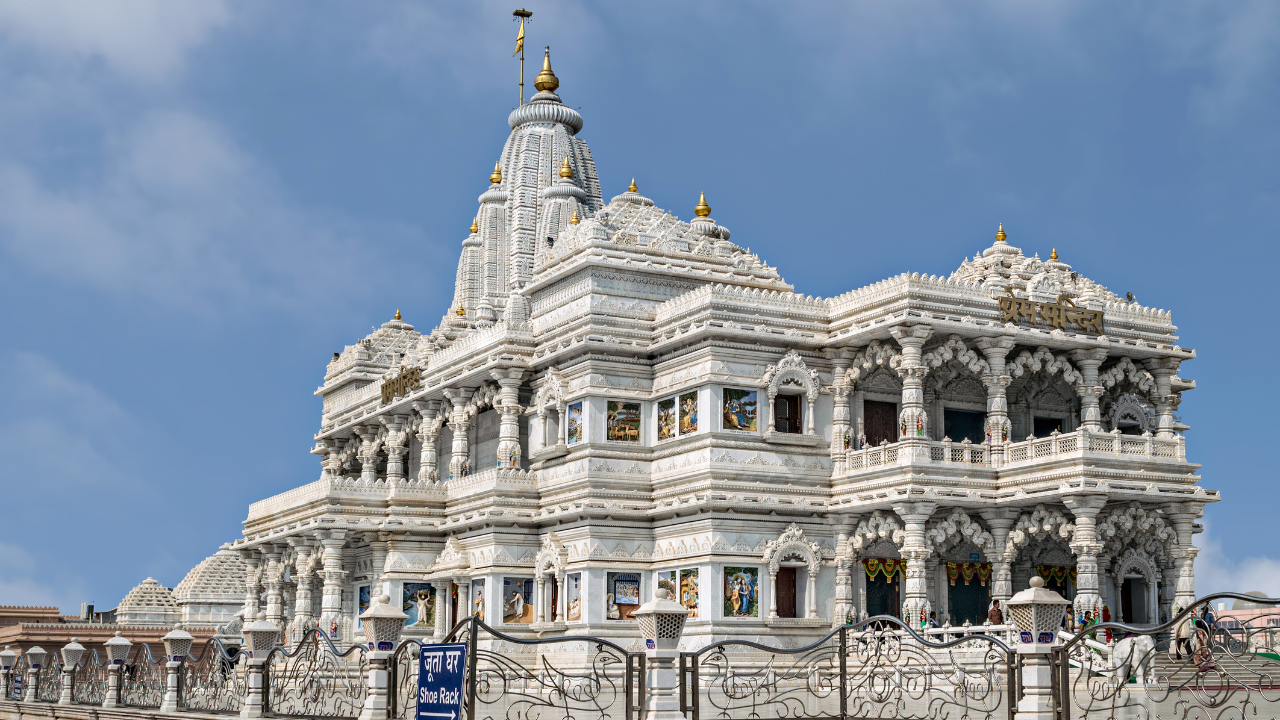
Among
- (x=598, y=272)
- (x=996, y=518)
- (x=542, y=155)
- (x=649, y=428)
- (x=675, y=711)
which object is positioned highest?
(x=542, y=155)

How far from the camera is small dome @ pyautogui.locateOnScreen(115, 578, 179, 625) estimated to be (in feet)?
226

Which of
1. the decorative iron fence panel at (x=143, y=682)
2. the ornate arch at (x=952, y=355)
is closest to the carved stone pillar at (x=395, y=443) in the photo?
the decorative iron fence panel at (x=143, y=682)

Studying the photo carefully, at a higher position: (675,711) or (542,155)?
(542,155)

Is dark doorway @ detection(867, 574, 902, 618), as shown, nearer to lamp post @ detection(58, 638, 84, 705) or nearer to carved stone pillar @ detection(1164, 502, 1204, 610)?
carved stone pillar @ detection(1164, 502, 1204, 610)

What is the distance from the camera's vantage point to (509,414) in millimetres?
43938

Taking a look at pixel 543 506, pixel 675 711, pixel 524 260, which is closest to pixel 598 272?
pixel 543 506

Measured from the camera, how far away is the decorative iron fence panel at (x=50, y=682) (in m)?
36.5

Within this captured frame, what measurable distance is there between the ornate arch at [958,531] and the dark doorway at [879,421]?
403 centimetres

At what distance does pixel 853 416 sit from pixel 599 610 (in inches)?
334

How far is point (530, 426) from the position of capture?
147 ft

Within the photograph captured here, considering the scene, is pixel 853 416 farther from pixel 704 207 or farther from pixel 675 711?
pixel 675 711

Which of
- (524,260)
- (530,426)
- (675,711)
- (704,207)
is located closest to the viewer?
(675,711)

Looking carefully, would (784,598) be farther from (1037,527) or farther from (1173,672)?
(1173,672)

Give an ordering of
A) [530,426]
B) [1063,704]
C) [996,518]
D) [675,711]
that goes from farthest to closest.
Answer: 1. [530,426]
2. [996,518]
3. [675,711]
4. [1063,704]
